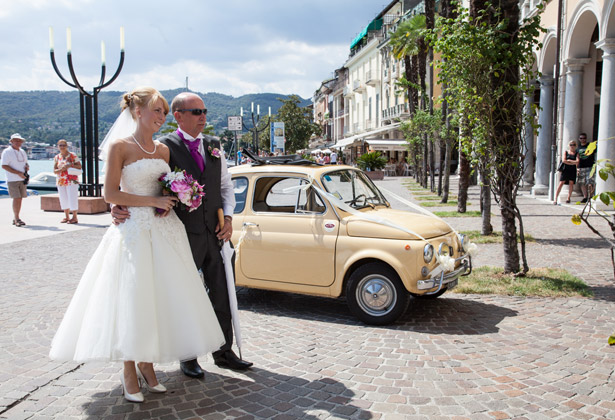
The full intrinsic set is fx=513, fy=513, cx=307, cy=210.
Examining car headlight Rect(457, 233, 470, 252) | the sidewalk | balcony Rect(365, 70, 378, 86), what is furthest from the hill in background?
car headlight Rect(457, 233, 470, 252)

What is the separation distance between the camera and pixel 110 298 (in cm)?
338

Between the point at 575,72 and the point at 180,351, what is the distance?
16.7 metres

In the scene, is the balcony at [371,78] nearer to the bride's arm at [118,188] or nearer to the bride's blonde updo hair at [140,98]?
the bride's blonde updo hair at [140,98]

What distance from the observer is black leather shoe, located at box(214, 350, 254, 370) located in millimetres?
4230

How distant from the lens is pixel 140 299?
3.38m

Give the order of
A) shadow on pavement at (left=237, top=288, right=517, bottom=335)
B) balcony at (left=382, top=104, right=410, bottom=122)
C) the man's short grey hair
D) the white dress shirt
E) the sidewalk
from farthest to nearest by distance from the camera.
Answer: balcony at (left=382, top=104, right=410, bottom=122) < the sidewalk < shadow on pavement at (left=237, top=288, right=517, bottom=335) < the white dress shirt < the man's short grey hair

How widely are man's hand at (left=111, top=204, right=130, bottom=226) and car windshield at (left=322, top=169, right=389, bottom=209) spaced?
2.62 m

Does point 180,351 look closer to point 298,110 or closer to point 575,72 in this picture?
point 575,72

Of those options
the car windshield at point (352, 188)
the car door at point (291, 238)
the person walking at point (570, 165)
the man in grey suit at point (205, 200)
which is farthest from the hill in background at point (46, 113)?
the man in grey suit at point (205, 200)

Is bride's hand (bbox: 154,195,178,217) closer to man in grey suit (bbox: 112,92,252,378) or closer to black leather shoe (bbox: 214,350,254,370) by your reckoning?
man in grey suit (bbox: 112,92,252,378)

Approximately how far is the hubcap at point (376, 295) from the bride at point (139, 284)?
2.04 m

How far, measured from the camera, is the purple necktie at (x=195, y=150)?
3.98 metres

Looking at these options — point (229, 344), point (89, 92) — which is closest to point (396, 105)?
point (89, 92)

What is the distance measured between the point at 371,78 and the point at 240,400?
2343 inches
